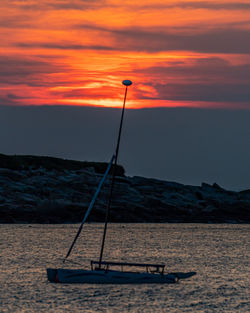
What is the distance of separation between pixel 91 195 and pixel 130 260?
57.2 m

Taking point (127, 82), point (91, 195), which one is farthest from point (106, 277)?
point (91, 195)

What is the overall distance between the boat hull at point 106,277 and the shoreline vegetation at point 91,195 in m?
59.2

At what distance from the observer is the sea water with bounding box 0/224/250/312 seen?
3105 cm

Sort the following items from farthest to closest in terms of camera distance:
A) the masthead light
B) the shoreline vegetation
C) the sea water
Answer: the shoreline vegetation
the masthead light
the sea water

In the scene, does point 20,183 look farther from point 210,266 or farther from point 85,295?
point 85,295

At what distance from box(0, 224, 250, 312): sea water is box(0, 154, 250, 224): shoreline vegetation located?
19.7ft

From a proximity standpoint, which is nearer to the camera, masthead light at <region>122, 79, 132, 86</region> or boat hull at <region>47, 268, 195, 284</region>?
boat hull at <region>47, 268, 195, 284</region>

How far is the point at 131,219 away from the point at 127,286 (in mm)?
65780

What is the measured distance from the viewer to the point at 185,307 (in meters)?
30.4

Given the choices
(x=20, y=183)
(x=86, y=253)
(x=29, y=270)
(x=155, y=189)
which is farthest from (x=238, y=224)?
(x=29, y=270)

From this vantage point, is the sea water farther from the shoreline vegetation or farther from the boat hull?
the shoreline vegetation

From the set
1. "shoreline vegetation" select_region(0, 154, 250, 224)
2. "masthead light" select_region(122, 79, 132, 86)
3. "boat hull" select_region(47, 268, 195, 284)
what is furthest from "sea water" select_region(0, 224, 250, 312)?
"masthead light" select_region(122, 79, 132, 86)

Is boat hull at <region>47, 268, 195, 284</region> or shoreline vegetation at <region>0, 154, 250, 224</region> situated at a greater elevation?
shoreline vegetation at <region>0, 154, 250, 224</region>

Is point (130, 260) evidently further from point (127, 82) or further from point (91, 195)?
point (91, 195)
